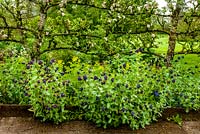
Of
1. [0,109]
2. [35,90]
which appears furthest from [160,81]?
[0,109]

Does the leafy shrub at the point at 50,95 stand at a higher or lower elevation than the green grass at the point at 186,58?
higher

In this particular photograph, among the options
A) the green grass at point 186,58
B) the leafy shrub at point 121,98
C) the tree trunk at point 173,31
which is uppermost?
the tree trunk at point 173,31

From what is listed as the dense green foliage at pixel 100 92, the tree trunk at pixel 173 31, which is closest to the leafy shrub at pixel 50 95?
the dense green foliage at pixel 100 92

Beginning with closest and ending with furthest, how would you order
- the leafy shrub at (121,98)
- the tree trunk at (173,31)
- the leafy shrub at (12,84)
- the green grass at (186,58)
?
the leafy shrub at (121,98) < the leafy shrub at (12,84) < the tree trunk at (173,31) < the green grass at (186,58)

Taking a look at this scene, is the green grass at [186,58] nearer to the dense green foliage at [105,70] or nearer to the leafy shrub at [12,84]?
the dense green foliage at [105,70]

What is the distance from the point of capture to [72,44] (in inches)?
240

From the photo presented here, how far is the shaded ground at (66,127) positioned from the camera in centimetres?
424

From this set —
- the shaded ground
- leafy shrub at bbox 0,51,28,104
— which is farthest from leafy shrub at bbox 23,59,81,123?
leafy shrub at bbox 0,51,28,104

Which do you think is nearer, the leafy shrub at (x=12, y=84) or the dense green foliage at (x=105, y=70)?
the dense green foliage at (x=105, y=70)

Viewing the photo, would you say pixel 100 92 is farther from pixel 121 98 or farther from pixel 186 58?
pixel 186 58

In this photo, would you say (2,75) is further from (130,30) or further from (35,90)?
(130,30)

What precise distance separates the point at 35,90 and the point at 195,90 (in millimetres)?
2140

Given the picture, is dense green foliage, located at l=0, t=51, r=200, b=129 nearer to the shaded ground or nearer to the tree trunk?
the shaded ground

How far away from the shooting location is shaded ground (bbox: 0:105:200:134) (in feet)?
13.9
